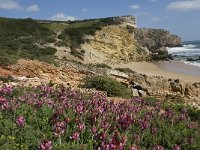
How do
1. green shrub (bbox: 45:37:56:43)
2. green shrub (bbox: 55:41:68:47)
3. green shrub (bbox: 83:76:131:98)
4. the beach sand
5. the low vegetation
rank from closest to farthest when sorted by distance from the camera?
the low vegetation
green shrub (bbox: 83:76:131:98)
the beach sand
green shrub (bbox: 55:41:68:47)
green shrub (bbox: 45:37:56:43)

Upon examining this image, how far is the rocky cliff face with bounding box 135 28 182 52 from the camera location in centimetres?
12638

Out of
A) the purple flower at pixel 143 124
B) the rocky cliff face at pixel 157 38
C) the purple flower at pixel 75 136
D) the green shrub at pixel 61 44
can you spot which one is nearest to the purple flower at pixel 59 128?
the purple flower at pixel 75 136

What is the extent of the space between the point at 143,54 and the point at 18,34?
19478 mm

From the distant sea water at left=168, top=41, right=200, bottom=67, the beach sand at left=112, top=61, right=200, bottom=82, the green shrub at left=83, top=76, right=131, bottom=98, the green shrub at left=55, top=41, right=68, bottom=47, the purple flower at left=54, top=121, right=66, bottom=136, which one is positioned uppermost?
the purple flower at left=54, top=121, right=66, bottom=136

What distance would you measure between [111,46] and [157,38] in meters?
81.9

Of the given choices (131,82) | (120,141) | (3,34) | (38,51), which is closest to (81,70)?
(131,82)

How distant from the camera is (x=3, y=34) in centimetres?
4766

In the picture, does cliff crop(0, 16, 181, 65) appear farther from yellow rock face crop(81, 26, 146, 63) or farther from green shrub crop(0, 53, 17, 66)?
green shrub crop(0, 53, 17, 66)

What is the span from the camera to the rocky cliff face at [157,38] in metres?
126

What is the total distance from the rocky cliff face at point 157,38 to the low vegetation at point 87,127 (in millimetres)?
115314

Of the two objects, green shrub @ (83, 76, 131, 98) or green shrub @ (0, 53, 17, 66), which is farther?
green shrub @ (0, 53, 17, 66)

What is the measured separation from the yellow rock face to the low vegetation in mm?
39790

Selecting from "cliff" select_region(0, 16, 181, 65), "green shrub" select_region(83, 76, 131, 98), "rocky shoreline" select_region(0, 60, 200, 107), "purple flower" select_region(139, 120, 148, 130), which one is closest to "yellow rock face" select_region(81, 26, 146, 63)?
"cliff" select_region(0, 16, 181, 65)

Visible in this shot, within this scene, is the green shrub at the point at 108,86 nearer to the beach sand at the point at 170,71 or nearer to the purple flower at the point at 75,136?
the purple flower at the point at 75,136
